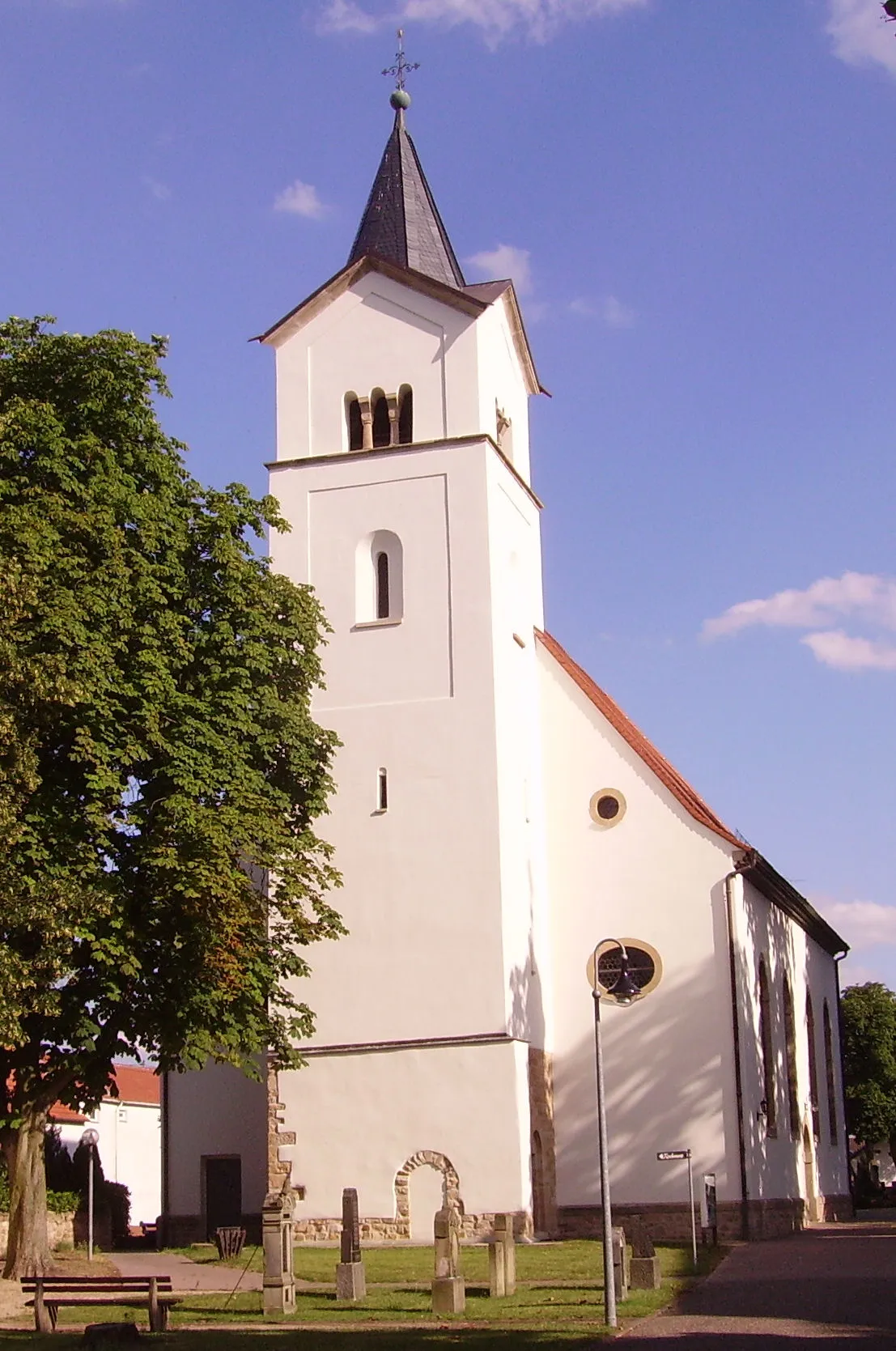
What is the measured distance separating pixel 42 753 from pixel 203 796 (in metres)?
2.59

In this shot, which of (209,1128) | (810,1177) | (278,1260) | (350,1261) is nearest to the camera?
(278,1260)

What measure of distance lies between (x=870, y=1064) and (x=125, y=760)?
4882 cm

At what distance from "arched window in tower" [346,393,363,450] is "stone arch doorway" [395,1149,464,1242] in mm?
14461

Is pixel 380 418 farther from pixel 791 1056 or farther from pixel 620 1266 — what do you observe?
pixel 620 1266

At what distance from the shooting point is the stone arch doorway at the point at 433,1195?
96.1 ft

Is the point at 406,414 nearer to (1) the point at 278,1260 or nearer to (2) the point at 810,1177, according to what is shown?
(1) the point at 278,1260

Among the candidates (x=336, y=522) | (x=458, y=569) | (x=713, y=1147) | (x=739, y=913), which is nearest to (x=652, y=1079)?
(x=713, y=1147)

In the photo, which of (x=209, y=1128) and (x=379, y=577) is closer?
(x=379, y=577)

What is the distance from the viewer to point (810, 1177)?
39.1m

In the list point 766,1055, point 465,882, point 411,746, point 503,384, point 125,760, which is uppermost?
point 503,384

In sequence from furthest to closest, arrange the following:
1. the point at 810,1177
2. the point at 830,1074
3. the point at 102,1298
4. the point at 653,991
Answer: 1. the point at 830,1074
2. the point at 810,1177
3. the point at 653,991
4. the point at 102,1298

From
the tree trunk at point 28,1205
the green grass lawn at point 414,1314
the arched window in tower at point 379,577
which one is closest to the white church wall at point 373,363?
the arched window in tower at point 379,577

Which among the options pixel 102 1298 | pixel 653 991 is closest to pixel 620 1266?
pixel 102 1298

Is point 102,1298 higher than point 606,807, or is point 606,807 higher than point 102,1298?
point 606,807
